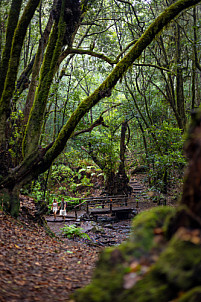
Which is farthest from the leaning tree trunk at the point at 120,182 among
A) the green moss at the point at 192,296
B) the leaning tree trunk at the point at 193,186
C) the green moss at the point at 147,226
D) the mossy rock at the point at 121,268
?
the green moss at the point at 192,296

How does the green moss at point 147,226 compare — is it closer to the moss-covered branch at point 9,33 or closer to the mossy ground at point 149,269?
the mossy ground at point 149,269

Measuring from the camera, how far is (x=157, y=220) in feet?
7.06

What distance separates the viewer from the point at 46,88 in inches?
292

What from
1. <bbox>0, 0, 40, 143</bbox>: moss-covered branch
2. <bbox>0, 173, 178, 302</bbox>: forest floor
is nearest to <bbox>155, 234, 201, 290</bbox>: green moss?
<bbox>0, 173, 178, 302</bbox>: forest floor

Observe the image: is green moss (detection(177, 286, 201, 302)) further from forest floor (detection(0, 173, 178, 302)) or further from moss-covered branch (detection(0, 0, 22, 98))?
moss-covered branch (detection(0, 0, 22, 98))

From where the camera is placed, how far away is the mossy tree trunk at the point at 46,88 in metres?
6.77

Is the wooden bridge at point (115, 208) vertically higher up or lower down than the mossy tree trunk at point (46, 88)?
lower down

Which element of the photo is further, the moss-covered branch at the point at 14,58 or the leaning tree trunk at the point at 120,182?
the leaning tree trunk at the point at 120,182

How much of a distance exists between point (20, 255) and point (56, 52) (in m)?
6.19

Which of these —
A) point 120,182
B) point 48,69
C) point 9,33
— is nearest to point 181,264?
point 48,69

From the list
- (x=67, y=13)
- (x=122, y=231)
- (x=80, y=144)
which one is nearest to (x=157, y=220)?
(x=67, y=13)

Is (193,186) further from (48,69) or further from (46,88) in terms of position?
(48,69)

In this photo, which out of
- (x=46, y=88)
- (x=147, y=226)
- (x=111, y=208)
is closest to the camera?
(x=147, y=226)

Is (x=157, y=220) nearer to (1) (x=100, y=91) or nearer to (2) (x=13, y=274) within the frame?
(2) (x=13, y=274)
